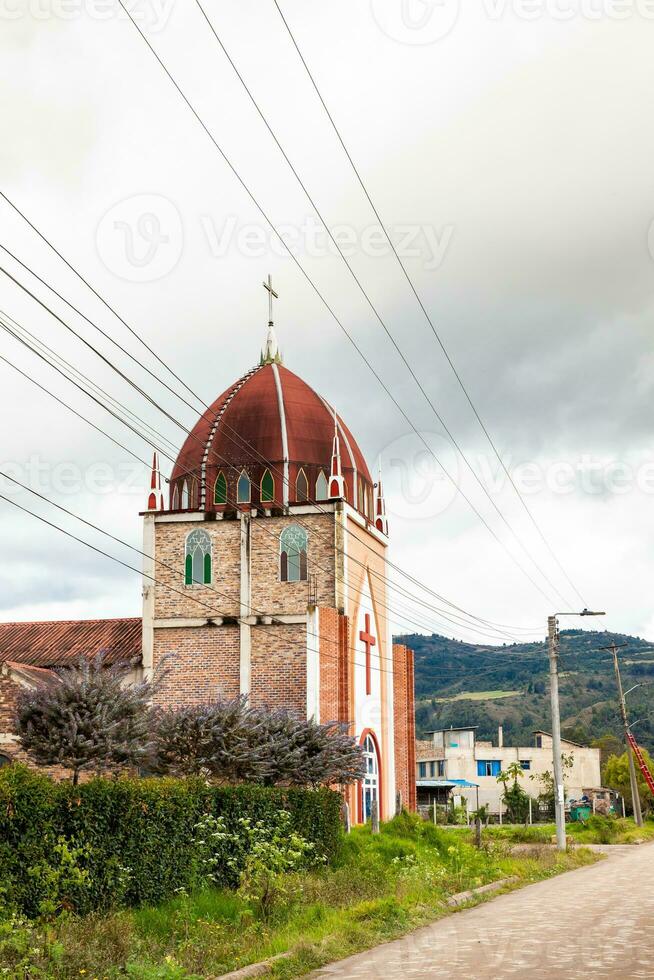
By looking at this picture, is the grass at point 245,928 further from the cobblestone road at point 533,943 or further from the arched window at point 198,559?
the arched window at point 198,559

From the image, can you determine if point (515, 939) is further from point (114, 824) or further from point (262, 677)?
point (262, 677)

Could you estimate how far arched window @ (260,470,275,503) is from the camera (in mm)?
35625

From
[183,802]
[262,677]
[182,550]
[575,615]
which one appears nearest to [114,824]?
[183,802]

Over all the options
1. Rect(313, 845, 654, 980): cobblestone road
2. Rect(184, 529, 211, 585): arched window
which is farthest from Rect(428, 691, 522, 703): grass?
Result: Rect(313, 845, 654, 980): cobblestone road

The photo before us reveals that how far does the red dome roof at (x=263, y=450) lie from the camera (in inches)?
1409

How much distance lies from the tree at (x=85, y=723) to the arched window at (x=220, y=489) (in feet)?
45.5

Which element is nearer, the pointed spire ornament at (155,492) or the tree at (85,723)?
the tree at (85,723)

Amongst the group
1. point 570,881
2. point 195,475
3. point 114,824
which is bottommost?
point 570,881

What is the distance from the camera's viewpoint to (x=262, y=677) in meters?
33.1

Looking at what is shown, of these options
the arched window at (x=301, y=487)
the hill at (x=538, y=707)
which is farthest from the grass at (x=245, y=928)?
the hill at (x=538, y=707)

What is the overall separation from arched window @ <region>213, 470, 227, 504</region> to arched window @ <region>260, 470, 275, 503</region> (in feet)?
4.21

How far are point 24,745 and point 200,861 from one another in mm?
6678

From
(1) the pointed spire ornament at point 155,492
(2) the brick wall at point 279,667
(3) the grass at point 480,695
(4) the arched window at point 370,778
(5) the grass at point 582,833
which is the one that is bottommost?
(5) the grass at point 582,833

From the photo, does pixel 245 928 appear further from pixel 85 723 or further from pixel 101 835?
pixel 85 723
